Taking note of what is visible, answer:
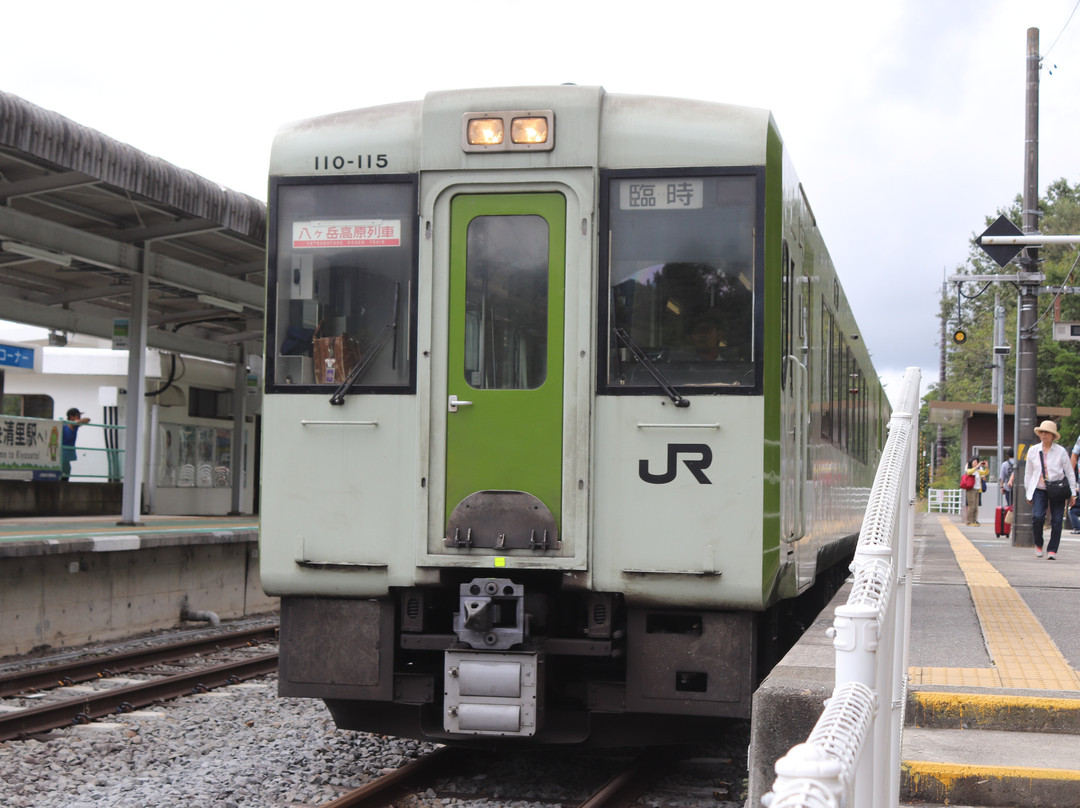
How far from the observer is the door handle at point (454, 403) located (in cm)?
553

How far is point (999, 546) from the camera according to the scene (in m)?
18.7

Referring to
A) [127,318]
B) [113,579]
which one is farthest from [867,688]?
[127,318]

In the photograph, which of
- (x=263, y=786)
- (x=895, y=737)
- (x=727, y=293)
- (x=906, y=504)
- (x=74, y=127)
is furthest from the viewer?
(x=74, y=127)

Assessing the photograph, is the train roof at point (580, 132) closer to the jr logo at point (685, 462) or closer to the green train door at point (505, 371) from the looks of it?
the green train door at point (505, 371)

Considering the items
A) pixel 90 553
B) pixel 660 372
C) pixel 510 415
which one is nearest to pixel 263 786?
pixel 510 415

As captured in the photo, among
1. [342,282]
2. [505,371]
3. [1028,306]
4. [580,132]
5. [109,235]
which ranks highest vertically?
[1028,306]

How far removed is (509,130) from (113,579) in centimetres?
815

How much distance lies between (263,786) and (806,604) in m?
5.11

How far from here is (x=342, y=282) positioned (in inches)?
228

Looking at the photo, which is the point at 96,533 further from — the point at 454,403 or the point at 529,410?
the point at 529,410

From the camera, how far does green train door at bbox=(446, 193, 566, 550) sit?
547 centimetres

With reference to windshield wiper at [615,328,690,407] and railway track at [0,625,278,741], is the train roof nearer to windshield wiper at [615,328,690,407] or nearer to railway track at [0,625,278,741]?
windshield wiper at [615,328,690,407]

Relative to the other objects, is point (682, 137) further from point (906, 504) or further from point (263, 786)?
point (263, 786)

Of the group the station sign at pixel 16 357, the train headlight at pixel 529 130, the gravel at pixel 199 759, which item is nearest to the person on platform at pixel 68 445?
the station sign at pixel 16 357
